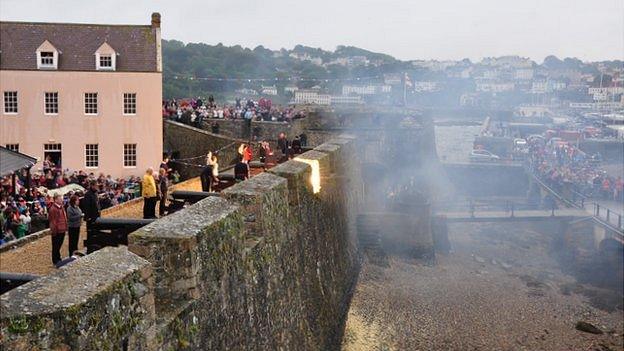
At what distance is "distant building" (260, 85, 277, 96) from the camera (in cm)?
5299

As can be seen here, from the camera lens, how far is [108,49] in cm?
2802

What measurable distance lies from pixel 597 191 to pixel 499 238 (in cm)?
1080

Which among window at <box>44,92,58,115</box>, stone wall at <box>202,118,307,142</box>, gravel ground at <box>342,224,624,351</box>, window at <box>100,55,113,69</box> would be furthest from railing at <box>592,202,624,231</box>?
window at <box>44,92,58,115</box>

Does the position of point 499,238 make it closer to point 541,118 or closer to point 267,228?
point 267,228

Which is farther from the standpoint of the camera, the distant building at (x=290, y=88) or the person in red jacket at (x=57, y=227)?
the distant building at (x=290, y=88)

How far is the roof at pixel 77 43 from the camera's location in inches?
1086

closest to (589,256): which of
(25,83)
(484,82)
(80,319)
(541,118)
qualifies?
(25,83)

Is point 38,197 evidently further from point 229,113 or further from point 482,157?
point 482,157

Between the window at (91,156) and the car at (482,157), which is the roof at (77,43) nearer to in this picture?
the window at (91,156)

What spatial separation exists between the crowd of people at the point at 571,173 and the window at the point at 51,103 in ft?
81.9

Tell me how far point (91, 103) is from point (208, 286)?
2420cm

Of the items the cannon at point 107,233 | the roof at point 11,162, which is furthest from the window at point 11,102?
the cannon at point 107,233

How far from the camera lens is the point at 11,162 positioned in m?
13.4

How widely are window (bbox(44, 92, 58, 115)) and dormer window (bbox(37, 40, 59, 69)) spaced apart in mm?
1136
